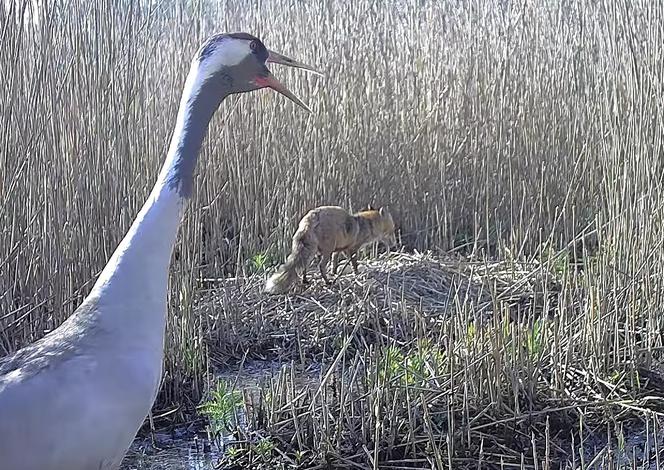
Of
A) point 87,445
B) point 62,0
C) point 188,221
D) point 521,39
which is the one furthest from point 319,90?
point 87,445

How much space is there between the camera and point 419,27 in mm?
5051

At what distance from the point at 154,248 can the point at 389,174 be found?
3.03 meters

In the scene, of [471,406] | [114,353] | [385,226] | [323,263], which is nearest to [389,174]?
[385,226]

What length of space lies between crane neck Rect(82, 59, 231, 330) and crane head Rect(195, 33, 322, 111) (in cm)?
12

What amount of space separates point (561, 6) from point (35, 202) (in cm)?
310

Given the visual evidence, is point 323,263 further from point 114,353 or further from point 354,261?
point 114,353

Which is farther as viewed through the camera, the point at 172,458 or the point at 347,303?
the point at 347,303

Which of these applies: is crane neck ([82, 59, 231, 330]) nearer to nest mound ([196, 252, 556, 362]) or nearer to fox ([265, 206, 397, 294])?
Result: nest mound ([196, 252, 556, 362])

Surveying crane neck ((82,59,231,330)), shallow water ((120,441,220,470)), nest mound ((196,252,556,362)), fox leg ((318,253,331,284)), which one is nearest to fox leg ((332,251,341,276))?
nest mound ((196,252,556,362))

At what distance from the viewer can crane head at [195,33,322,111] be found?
208 cm

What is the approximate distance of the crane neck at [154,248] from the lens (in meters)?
1.92

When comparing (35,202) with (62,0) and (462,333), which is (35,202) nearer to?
(62,0)

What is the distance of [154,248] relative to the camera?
195cm

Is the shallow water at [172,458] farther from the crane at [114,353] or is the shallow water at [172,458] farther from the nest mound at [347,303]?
the crane at [114,353]
